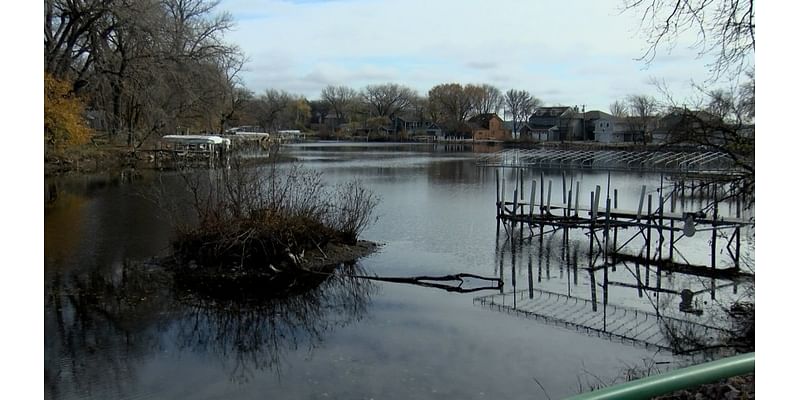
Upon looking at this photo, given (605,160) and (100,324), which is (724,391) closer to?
(100,324)

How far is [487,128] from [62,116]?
277 ft

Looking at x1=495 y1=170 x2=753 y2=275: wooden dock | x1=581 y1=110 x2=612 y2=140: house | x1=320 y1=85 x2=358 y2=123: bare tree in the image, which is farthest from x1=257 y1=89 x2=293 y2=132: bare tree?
x1=495 y1=170 x2=753 y2=275: wooden dock

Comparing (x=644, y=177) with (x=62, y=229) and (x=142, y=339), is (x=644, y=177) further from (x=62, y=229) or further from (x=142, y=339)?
(x=142, y=339)

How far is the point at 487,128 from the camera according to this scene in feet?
362

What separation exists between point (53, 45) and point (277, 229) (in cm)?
2630

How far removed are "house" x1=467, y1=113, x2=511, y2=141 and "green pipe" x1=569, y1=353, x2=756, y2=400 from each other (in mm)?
106926

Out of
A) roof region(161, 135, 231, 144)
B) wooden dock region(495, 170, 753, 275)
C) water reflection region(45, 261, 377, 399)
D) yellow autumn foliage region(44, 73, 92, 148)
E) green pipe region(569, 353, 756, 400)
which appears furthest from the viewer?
roof region(161, 135, 231, 144)

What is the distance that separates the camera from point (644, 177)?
40.2 meters

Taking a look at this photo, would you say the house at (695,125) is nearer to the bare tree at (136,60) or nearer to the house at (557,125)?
the bare tree at (136,60)

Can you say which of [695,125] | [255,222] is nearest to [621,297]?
[695,125]

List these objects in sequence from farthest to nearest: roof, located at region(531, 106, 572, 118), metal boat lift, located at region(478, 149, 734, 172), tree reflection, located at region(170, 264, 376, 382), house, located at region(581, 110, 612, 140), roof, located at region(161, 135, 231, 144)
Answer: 1. roof, located at region(531, 106, 572, 118)
2. house, located at region(581, 110, 612, 140)
3. roof, located at region(161, 135, 231, 144)
4. metal boat lift, located at region(478, 149, 734, 172)
5. tree reflection, located at region(170, 264, 376, 382)

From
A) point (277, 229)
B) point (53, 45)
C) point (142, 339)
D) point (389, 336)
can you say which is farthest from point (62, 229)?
point (53, 45)

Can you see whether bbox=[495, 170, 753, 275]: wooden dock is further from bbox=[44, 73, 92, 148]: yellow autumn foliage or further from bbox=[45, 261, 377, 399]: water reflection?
bbox=[44, 73, 92, 148]: yellow autumn foliage

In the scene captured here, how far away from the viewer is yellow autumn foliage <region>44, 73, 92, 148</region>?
102 ft
